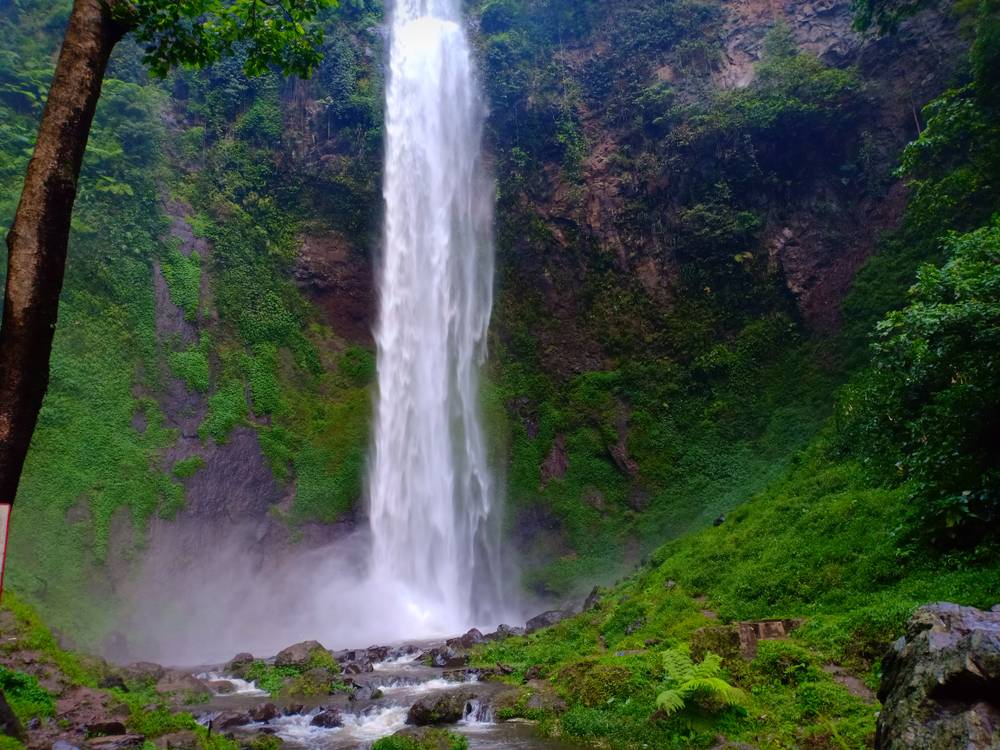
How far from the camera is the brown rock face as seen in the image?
A: 2615 centimetres

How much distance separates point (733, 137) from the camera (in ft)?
78.7

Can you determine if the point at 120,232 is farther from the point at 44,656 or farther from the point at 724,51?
the point at 724,51

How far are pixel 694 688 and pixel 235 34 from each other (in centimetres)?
716

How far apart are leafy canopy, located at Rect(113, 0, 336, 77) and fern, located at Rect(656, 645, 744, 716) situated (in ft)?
22.0

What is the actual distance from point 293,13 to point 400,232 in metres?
21.0

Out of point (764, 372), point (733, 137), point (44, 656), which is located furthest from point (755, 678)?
point (733, 137)

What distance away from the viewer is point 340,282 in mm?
26406

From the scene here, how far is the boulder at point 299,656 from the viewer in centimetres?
1301

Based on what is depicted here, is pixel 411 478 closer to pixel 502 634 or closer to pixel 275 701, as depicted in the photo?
pixel 502 634

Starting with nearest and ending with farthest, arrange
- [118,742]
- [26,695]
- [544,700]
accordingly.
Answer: [118,742]
[26,695]
[544,700]

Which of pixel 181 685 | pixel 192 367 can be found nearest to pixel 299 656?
pixel 181 685

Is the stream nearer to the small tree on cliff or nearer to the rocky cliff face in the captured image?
the small tree on cliff

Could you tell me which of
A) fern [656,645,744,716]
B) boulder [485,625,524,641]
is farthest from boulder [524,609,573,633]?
fern [656,645,744,716]

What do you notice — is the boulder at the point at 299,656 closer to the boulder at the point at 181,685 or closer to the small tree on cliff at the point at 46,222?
the boulder at the point at 181,685
